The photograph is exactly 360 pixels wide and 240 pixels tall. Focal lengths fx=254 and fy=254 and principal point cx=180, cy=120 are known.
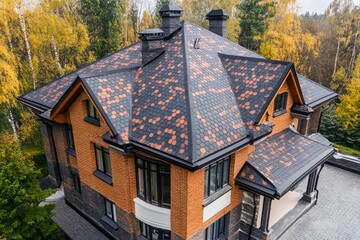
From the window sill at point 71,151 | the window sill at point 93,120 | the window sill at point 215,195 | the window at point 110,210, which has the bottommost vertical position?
the window at point 110,210

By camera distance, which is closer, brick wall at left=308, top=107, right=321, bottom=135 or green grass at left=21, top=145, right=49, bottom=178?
brick wall at left=308, top=107, right=321, bottom=135

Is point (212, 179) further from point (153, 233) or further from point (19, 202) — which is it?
point (19, 202)

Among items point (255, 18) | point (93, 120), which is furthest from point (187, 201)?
point (255, 18)

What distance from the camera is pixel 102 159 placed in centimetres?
1196

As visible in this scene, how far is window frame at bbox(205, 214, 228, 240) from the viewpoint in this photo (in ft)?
36.1

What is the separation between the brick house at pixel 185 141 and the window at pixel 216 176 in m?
0.04

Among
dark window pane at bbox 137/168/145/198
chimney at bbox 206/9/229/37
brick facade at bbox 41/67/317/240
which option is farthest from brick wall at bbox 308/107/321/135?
dark window pane at bbox 137/168/145/198

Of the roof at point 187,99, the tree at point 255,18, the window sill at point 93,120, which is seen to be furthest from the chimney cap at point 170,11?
the tree at point 255,18

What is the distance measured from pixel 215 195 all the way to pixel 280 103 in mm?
5975

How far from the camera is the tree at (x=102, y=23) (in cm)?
2431

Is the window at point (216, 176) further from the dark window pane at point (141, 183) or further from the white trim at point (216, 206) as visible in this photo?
the dark window pane at point (141, 183)

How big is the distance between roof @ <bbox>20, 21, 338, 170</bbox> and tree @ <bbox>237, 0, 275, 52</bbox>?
1891 cm

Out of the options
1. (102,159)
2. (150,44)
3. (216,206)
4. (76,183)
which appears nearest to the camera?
(216,206)

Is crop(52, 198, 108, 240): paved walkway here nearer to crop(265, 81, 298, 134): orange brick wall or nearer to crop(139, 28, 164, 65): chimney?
crop(139, 28, 164, 65): chimney
